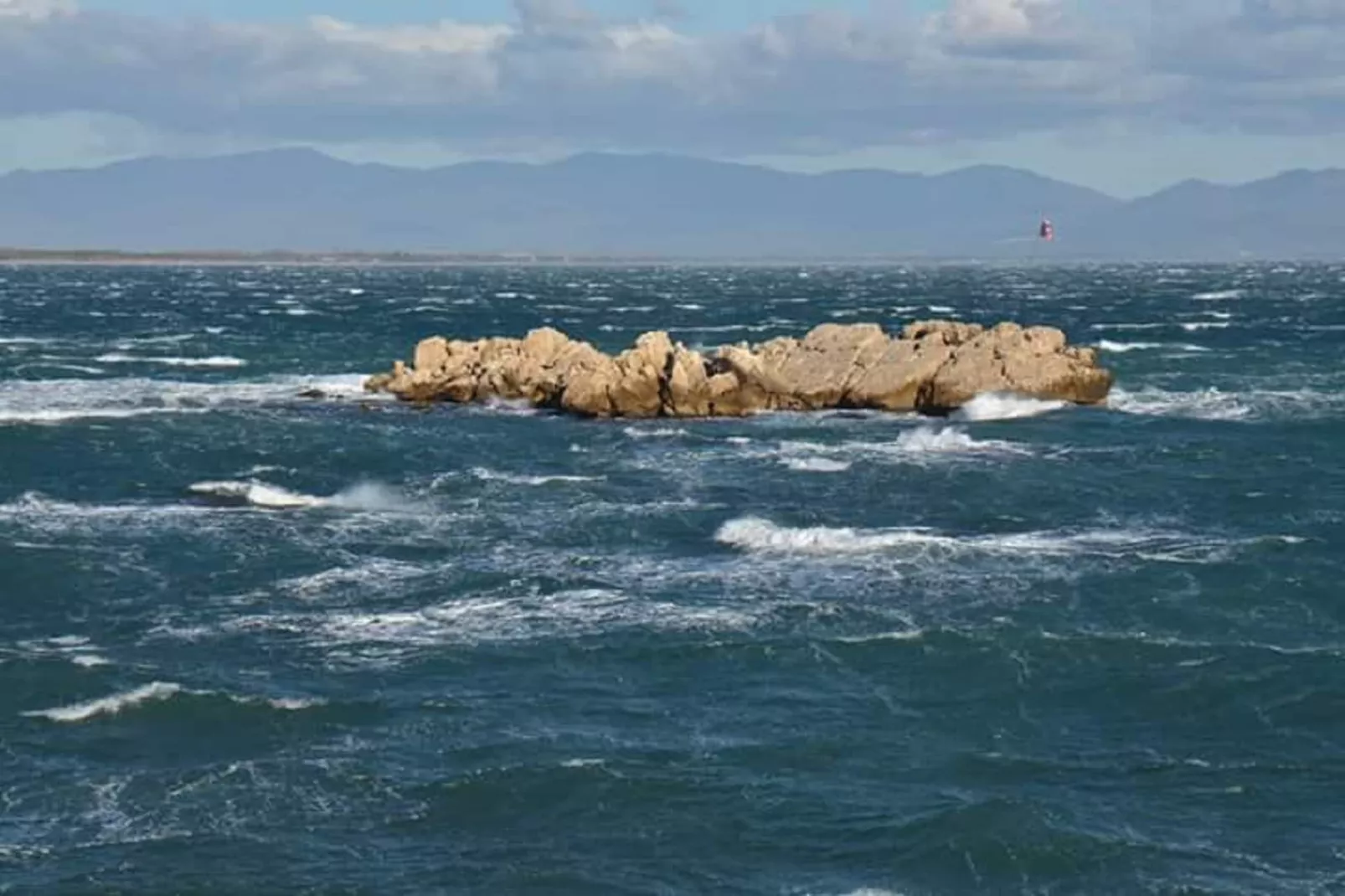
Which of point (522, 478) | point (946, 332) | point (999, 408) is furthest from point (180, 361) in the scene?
point (522, 478)

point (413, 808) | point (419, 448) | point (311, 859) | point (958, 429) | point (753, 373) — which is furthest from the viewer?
point (753, 373)

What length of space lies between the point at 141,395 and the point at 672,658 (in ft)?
175

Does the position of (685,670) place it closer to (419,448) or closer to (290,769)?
(290,769)

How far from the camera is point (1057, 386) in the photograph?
83375 mm

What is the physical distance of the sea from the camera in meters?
30.6

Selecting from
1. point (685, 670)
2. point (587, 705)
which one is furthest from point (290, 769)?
point (685, 670)

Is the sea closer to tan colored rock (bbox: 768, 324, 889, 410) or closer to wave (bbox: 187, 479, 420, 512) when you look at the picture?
wave (bbox: 187, 479, 420, 512)

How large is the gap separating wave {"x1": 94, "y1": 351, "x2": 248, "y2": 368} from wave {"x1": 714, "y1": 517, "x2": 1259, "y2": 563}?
5714 centimetres

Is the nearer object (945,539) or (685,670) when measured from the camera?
(685,670)

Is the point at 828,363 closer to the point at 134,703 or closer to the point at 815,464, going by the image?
the point at 815,464

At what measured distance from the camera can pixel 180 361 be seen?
356 feet

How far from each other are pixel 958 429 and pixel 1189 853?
45493 millimetres

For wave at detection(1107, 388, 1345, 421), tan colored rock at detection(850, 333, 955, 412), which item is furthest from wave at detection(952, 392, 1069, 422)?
wave at detection(1107, 388, 1345, 421)

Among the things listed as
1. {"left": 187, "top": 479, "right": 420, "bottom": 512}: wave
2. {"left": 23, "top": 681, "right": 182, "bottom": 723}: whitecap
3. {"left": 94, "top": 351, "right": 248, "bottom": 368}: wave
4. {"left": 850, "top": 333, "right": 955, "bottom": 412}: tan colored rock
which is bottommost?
{"left": 94, "top": 351, "right": 248, "bottom": 368}: wave
